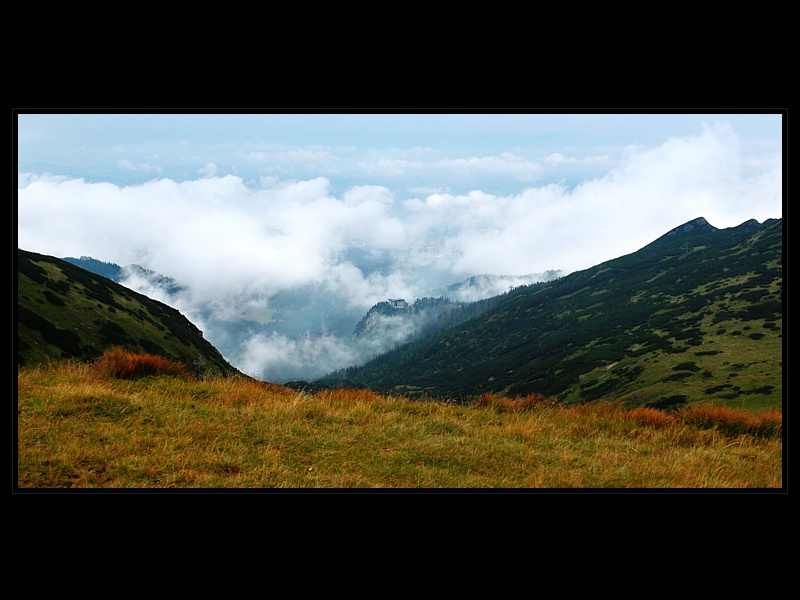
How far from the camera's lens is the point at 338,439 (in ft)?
31.3

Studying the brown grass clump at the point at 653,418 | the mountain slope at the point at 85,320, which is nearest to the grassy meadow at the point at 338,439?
the brown grass clump at the point at 653,418

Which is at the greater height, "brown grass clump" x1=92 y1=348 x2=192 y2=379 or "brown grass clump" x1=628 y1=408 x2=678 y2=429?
"brown grass clump" x1=92 y1=348 x2=192 y2=379

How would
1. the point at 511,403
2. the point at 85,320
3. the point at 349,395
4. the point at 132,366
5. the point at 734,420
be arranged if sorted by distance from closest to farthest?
the point at 734,420
the point at 349,395
the point at 132,366
the point at 511,403
the point at 85,320

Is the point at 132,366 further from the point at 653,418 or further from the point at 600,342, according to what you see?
the point at 600,342

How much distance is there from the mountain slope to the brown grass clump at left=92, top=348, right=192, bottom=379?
28.8 m

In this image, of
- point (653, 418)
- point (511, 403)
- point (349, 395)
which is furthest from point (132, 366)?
point (653, 418)

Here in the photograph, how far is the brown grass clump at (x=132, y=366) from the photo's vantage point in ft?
41.2

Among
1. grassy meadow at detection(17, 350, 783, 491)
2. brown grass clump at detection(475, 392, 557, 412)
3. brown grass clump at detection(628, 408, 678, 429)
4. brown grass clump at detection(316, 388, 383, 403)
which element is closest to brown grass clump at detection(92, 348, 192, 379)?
grassy meadow at detection(17, 350, 783, 491)

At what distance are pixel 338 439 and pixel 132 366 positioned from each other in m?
6.01

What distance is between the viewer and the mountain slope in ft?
164

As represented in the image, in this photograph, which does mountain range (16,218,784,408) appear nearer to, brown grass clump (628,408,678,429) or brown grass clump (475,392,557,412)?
brown grass clump (475,392,557,412)

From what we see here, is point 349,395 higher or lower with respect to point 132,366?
lower
